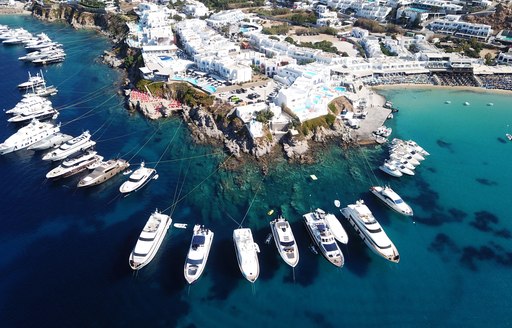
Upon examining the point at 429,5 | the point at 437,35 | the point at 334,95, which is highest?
the point at 429,5

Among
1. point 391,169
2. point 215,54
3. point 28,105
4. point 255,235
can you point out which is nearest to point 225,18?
point 215,54

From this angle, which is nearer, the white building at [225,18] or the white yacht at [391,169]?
the white yacht at [391,169]

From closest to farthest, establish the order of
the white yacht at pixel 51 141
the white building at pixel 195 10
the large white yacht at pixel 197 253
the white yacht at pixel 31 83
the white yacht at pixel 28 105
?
the large white yacht at pixel 197 253
the white yacht at pixel 51 141
the white yacht at pixel 28 105
the white yacht at pixel 31 83
the white building at pixel 195 10

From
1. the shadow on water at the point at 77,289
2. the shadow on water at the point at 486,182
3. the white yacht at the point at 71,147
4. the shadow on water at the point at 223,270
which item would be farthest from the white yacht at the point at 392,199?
the white yacht at the point at 71,147

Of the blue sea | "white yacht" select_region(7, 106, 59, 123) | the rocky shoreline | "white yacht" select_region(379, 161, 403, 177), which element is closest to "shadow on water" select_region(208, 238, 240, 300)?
the blue sea

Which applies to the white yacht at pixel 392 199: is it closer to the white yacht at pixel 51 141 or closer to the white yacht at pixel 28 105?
the white yacht at pixel 51 141

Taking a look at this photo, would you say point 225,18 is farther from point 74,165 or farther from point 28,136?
point 74,165

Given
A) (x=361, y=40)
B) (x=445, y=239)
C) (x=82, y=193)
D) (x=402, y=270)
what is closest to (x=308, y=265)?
(x=402, y=270)

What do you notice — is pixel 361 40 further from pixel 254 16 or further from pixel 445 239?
pixel 445 239
